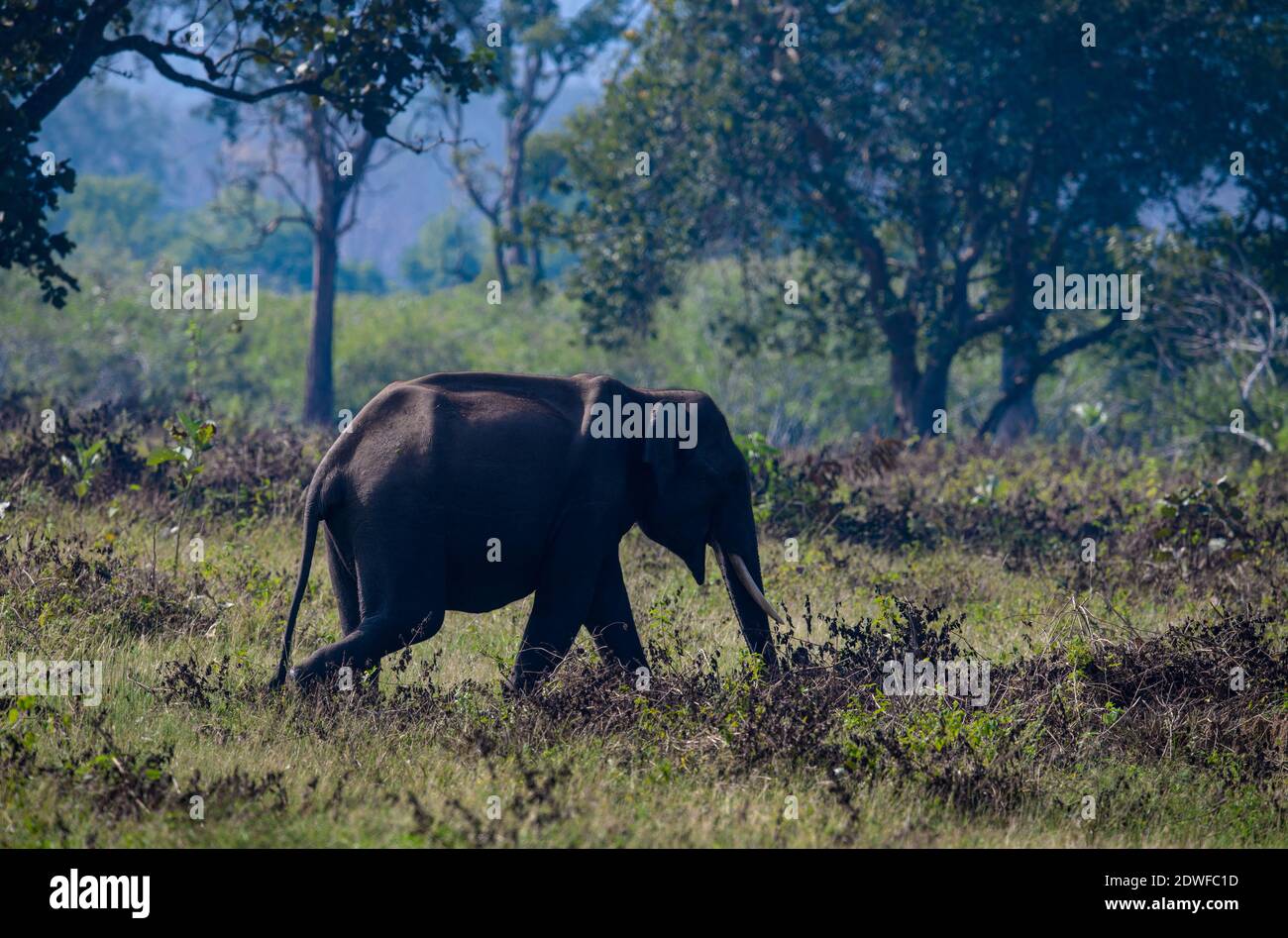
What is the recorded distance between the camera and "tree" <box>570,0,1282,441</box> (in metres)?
19.4

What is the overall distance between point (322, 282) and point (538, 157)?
1447 centimetres

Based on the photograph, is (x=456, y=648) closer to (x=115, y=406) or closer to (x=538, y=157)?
(x=115, y=406)

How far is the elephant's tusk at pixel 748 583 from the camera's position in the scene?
7.96 metres

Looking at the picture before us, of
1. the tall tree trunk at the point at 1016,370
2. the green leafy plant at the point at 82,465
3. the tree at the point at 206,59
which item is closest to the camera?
the tree at the point at 206,59

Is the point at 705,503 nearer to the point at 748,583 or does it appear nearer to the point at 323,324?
the point at 748,583

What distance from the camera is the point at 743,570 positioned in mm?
8062

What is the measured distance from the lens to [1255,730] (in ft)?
25.1

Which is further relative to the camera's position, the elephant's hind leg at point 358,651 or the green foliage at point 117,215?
the green foliage at point 117,215

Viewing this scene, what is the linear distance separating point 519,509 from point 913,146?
14280 millimetres
